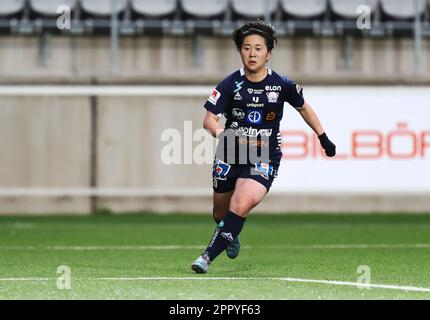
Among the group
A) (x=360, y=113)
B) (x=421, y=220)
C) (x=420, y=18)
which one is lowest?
(x=421, y=220)

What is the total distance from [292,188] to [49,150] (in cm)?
359

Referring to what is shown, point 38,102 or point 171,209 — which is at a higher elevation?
point 38,102

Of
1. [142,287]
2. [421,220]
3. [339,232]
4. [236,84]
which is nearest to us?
[142,287]

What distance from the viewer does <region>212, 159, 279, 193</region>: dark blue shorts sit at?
8.80 m

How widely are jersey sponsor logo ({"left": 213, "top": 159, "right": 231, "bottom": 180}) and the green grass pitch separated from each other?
28.6 inches

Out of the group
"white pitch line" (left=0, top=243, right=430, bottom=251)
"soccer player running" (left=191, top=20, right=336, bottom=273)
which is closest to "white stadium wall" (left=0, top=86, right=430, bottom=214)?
"white pitch line" (left=0, top=243, right=430, bottom=251)

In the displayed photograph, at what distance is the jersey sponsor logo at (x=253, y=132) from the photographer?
29.1 ft

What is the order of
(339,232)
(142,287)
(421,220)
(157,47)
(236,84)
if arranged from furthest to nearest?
(157,47) → (421,220) → (339,232) → (236,84) → (142,287)

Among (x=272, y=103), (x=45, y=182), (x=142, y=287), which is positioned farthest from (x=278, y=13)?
(x=142, y=287)

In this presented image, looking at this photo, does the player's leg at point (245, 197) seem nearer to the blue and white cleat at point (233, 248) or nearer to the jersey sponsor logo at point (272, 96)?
the jersey sponsor logo at point (272, 96)

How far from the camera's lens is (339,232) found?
571 inches

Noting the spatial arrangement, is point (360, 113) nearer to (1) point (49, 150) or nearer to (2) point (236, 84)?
(1) point (49, 150)

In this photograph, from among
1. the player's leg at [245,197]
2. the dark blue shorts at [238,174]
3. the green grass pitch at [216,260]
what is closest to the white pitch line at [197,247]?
the green grass pitch at [216,260]

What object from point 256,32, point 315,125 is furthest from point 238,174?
point 256,32
